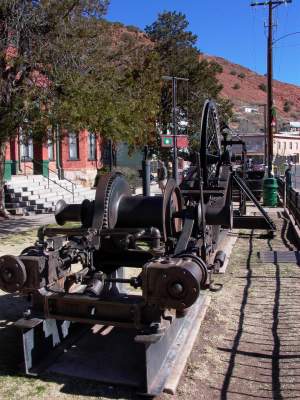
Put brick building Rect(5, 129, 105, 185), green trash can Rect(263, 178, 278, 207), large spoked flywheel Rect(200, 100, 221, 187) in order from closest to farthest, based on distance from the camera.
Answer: large spoked flywheel Rect(200, 100, 221, 187) < green trash can Rect(263, 178, 278, 207) < brick building Rect(5, 129, 105, 185)

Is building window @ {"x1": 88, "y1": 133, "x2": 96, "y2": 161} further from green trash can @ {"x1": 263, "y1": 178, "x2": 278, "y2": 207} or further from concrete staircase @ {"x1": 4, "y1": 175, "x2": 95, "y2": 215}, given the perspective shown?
green trash can @ {"x1": 263, "y1": 178, "x2": 278, "y2": 207}

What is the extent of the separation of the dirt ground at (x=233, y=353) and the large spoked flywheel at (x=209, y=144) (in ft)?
5.38

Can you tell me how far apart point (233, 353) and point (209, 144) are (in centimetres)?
387

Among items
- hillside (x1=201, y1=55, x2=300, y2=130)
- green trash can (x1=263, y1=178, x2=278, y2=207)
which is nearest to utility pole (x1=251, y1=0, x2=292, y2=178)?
green trash can (x1=263, y1=178, x2=278, y2=207)

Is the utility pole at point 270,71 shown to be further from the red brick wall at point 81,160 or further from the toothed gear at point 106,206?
the toothed gear at point 106,206

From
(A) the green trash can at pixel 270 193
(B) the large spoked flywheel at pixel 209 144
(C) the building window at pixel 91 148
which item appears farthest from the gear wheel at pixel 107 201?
(C) the building window at pixel 91 148

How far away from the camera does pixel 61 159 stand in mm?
27641

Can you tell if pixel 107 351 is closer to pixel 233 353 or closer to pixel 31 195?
pixel 233 353

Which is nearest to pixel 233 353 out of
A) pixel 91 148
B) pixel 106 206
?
pixel 106 206

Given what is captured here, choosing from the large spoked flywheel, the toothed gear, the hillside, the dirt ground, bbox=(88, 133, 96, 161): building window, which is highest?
the hillside

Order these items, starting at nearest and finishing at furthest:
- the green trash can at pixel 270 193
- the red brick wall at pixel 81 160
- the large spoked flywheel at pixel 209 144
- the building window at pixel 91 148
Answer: the large spoked flywheel at pixel 209 144, the green trash can at pixel 270 193, the red brick wall at pixel 81 160, the building window at pixel 91 148

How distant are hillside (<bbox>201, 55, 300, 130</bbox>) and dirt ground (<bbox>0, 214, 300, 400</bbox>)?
126 m

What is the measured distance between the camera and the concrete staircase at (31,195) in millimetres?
18547

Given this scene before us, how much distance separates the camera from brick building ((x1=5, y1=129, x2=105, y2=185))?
2339 centimetres
